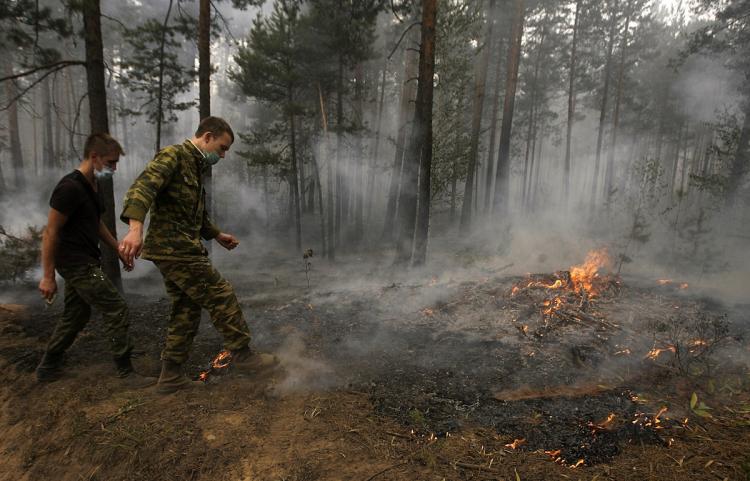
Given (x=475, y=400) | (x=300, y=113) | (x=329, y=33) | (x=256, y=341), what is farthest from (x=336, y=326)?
(x=329, y=33)

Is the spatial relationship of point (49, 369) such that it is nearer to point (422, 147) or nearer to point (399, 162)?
point (422, 147)

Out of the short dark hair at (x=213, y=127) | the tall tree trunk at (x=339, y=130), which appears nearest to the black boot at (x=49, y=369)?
the short dark hair at (x=213, y=127)

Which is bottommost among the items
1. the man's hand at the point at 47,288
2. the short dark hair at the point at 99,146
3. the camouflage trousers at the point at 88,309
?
the camouflage trousers at the point at 88,309

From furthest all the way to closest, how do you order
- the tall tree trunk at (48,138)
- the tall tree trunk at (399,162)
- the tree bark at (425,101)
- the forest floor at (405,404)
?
the tall tree trunk at (48,138), the tall tree trunk at (399,162), the tree bark at (425,101), the forest floor at (405,404)

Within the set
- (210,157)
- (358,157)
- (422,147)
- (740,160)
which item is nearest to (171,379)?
(210,157)

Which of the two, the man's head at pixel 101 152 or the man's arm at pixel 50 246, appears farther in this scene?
the man's head at pixel 101 152

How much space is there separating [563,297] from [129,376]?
572cm

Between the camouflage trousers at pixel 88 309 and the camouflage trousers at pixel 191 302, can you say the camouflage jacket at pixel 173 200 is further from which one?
the camouflage trousers at pixel 88 309

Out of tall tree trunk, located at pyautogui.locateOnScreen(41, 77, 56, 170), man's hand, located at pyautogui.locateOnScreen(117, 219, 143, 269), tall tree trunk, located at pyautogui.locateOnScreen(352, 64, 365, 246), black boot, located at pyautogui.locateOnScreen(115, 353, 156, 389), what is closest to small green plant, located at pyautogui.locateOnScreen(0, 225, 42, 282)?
black boot, located at pyautogui.locateOnScreen(115, 353, 156, 389)

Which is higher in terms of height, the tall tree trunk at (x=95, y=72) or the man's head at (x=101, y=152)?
the tall tree trunk at (x=95, y=72)

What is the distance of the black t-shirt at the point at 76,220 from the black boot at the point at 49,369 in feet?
2.98

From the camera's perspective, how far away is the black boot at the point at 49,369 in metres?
3.52

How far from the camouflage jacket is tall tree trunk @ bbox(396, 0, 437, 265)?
6.65 m

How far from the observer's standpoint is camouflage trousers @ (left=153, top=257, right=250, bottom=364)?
330 centimetres
